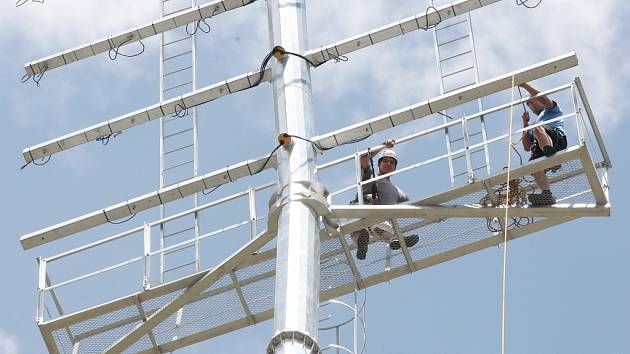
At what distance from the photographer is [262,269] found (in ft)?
77.6

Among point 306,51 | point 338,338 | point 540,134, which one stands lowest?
point 338,338

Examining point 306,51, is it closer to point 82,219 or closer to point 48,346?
point 82,219

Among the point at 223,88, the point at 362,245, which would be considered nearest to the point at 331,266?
the point at 362,245

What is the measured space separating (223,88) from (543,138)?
471 cm

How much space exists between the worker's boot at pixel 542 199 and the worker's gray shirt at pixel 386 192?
1.91m

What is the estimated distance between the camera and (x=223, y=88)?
24500 mm

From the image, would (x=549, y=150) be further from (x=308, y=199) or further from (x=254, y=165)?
(x=254, y=165)

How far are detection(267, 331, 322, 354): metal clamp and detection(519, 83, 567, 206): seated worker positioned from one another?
3.97 metres

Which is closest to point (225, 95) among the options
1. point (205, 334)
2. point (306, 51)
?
point (306, 51)

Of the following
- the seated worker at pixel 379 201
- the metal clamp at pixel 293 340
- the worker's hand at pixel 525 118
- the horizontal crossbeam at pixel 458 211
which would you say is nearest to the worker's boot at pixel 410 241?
the seated worker at pixel 379 201

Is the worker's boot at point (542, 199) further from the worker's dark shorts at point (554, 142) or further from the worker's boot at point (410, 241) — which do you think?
the worker's boot at point (410, 241)

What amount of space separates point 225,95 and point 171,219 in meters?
1.93

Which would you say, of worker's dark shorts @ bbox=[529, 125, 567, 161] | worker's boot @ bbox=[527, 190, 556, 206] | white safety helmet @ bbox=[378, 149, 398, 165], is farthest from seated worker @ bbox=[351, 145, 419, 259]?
worker's dark shorts @ bbox=[529, 125, 567, 161]

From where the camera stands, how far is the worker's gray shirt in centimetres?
2338
